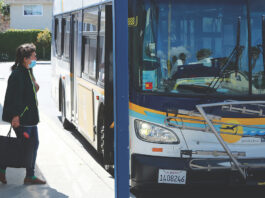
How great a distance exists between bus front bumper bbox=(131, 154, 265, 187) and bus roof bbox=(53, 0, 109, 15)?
2533 millimetres

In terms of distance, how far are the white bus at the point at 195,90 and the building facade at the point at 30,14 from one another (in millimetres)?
49266

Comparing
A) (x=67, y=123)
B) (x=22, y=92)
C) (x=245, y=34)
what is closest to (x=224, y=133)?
(x=245, y=34)

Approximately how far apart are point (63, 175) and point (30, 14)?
1926 inches

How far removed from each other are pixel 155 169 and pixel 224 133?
2.83ft

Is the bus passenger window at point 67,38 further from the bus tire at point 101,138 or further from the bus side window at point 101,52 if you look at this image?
the bus tire at point 101,138

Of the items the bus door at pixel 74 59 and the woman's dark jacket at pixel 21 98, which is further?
the bus door at pixel 74 59

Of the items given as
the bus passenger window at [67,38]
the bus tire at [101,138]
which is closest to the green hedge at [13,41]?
the bus passenger window at [67,38]

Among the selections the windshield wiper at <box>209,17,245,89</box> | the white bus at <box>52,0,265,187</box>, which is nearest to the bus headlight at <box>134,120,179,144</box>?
the white bus at <box>52,0,265,187</box>

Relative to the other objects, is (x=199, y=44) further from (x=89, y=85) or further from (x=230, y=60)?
(x=89, y=85)

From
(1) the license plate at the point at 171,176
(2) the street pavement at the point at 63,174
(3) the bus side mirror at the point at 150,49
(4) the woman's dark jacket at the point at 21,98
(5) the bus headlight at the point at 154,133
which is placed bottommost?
(2) the street pavement at the point at 63,174

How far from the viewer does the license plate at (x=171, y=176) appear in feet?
19.9

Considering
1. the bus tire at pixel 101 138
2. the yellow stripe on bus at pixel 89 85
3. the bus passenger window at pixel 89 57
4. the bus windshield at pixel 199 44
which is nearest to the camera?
the bus windshield at pixel 199 44

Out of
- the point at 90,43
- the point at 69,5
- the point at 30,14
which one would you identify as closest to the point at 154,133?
the point at 90,43

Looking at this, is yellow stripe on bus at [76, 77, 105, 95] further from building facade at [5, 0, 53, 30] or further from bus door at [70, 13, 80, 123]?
building facade at [5, 0, 53, 30]
